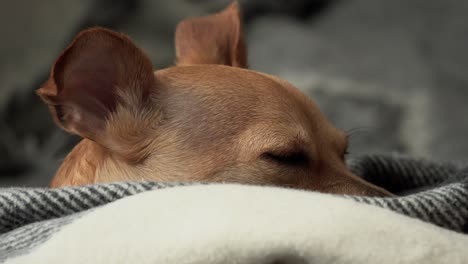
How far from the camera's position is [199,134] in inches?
38.7

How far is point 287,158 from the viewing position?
981 millimetres

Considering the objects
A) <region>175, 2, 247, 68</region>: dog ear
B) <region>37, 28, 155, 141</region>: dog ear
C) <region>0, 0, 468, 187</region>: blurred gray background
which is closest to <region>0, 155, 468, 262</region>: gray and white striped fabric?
<region>37, 28, 155, 141</region>: dog ear

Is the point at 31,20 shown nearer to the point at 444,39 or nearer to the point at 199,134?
the point at 199,134

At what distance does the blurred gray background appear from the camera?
186cm

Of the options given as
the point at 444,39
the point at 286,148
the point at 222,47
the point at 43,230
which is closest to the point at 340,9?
the point at 444,39

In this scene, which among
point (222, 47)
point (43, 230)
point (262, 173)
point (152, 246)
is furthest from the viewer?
point (222, 47)

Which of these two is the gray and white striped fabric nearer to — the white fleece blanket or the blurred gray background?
the white fleece blanket

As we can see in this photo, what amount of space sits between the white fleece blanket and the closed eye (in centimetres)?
33

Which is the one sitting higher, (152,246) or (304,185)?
(152,246)

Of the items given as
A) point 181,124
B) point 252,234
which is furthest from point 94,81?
point 252,234

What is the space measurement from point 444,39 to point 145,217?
4.99 feet

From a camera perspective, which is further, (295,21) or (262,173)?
(295,21)

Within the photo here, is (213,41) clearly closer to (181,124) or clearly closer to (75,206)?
(181,124)

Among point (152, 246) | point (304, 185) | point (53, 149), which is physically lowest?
point (53, 149)
